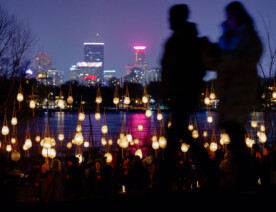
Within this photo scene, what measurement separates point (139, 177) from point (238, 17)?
4.03 m

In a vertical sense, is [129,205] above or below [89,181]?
above

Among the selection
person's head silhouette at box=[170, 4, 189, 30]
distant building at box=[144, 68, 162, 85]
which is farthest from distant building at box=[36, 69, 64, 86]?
person's head silhouette at box=[170, 4, 189, 30]

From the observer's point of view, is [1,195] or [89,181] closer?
[1,195]

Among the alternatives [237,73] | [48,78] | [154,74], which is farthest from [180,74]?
[48,78]

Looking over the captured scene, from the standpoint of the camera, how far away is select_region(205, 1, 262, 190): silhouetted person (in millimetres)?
2037

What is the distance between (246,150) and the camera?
2197 mm

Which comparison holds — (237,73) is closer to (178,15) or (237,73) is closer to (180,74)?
(180,74)

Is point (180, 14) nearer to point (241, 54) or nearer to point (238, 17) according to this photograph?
point (238, 17)

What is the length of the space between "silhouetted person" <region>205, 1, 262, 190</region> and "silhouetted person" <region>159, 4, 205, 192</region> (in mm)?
133

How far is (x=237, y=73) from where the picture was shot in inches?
80.6

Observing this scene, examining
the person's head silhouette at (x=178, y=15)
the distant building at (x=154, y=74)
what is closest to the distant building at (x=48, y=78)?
the distant building at (x=154, y=74)

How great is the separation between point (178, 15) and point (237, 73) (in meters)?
0.63

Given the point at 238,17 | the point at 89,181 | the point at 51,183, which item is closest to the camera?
the point at 238,17

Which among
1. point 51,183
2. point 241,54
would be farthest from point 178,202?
point 51,183
